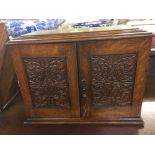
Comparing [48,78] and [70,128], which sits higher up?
[48,78]

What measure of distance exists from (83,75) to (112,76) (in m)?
0.15

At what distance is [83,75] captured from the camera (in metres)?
0.90

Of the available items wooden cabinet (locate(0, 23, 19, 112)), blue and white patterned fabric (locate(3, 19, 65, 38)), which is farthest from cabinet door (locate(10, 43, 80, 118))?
blue and white patterned fabric (locate(3, 19, 65, 38))

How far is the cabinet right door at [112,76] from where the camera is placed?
820 mm

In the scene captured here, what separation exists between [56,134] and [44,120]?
13 centimetres

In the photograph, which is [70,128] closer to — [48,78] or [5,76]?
A: [48,78]

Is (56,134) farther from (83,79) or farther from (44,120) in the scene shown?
(83,79)

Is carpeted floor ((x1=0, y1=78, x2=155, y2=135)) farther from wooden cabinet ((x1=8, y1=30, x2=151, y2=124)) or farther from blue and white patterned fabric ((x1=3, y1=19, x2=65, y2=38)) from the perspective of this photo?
blue and white patterned fabric ((x1=3, y1=19, x2=65, y2=38))

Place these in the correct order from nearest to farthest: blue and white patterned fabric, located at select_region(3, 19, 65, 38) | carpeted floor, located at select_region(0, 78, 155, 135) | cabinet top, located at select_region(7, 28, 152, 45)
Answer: cabinet top, located at select_region(7, 28, 152, 45) < carpeted floor, located at select_region(0, 78, 155, 135) < blue and white patterned fabric, located at select_region(3, 19, 65, 38)

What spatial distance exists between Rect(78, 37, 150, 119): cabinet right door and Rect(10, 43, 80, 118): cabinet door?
0.17 feet

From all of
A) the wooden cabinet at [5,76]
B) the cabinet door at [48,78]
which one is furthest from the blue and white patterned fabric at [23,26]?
the cabinet door at [48,78]

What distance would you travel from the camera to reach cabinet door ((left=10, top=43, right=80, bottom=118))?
0.86 m

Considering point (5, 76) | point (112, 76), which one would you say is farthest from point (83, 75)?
point (5, 76)
